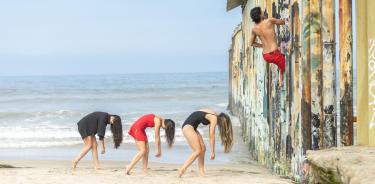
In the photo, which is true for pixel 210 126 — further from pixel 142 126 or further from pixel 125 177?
pixel 125 177

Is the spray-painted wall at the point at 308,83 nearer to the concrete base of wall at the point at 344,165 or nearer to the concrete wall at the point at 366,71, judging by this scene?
the concrete wall at the point at 366,71

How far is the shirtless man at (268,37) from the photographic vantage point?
9.20m

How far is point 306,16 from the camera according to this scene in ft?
26.1

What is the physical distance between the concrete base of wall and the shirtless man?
9.07 feet

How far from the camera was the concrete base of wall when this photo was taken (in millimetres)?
5320

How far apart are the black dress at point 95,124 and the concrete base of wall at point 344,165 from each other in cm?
547

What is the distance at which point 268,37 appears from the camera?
918 cm

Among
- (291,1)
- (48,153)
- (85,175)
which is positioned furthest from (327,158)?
(48,153)

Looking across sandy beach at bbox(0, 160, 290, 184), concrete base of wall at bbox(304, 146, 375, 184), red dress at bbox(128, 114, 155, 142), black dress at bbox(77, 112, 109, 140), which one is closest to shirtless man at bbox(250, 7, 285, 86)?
sandy beach at bbox(0, 160, 290, 184)

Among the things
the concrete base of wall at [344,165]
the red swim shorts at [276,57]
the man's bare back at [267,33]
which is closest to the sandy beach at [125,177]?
the red swim shorts at [276,57]

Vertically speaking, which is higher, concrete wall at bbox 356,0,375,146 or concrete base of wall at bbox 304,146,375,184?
concrete wall at bbox 356,0,375,146

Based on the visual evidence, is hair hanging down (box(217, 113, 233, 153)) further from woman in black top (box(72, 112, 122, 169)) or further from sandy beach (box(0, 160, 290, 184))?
woman in black top (box(72, 112, 122, 169))

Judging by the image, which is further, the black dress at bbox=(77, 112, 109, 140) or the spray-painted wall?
the black dress at bbox=(77, 112, 109, 140)

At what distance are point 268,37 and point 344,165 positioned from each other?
3.76 meters
